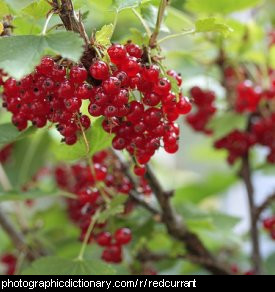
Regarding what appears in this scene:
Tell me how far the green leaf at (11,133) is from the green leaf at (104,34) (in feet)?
0.60

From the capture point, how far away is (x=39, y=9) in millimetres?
673

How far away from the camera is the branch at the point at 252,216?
1093 mm

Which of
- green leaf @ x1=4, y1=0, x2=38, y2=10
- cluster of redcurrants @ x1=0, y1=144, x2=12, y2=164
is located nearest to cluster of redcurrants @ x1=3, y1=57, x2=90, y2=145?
green leaf @ x1=4, y1=0, x2=38, y2=10

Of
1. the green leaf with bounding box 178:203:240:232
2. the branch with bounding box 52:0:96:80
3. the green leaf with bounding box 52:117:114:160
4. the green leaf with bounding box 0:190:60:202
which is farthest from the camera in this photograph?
the green leaf with bounding box 178:203:240:232

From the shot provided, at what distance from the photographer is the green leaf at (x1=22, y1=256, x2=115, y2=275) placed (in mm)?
809

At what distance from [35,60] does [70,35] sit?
0.05 m

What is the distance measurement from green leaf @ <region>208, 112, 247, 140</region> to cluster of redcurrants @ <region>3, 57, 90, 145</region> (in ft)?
1.69

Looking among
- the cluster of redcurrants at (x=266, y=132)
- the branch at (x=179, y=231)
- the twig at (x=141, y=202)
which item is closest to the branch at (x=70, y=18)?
the branch at (x=179, y=231)

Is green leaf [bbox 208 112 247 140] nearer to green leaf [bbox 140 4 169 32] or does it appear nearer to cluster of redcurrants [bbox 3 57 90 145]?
green leaf [bbox 140 4 169 32]

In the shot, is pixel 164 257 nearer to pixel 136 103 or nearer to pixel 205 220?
pixel 205 220

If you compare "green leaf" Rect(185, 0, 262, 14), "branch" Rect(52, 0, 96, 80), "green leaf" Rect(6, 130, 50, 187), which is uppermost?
"branch" Rect(52, 0, 96, 80)

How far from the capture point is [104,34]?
2.10 feet

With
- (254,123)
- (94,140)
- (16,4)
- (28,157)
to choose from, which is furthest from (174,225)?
(16,4)
